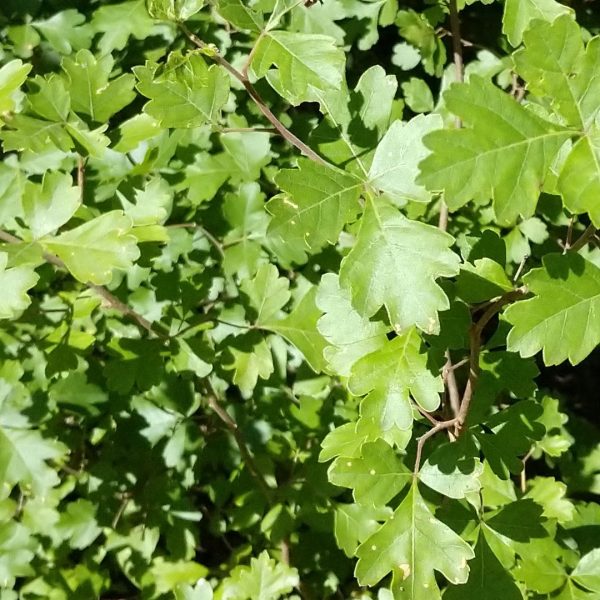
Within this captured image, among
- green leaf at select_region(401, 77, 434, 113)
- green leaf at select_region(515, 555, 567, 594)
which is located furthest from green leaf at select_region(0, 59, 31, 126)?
green leaf at select_region(515, 555, 567, 594)

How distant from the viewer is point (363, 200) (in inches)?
52.9

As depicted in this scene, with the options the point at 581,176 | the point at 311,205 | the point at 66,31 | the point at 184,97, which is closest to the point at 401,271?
the point at 311,205

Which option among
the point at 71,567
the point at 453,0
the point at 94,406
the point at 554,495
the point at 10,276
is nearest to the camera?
the point at 10,276

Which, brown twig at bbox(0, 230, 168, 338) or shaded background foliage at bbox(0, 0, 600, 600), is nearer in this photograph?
brown twig at bbox(0, 230, 168, 338)

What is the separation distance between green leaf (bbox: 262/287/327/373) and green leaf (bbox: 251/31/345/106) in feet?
2.24

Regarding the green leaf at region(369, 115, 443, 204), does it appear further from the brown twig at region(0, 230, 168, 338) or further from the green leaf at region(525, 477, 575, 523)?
the green leaf at region(525, 477, 575, 523)

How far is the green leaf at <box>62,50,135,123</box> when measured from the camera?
162cm

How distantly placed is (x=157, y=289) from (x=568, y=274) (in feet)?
3.58

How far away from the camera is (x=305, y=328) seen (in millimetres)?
1830

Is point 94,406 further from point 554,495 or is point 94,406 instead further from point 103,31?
point 554,495

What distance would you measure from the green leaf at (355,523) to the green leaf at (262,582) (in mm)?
160

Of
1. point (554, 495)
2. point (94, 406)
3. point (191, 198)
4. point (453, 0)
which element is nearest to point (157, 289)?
point (191, 198)

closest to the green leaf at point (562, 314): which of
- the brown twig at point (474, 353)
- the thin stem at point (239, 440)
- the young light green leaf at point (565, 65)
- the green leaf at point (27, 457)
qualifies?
the brown twig at point (474, 353)

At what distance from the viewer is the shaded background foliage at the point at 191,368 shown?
1.79 metres
